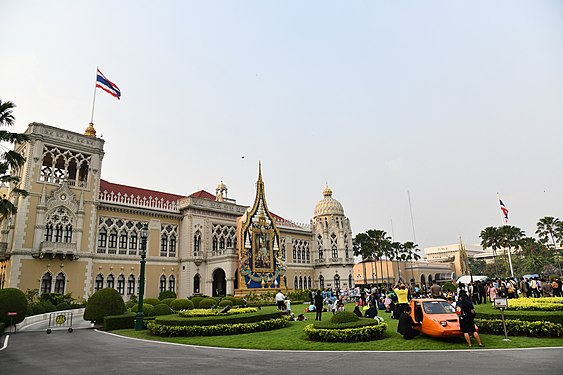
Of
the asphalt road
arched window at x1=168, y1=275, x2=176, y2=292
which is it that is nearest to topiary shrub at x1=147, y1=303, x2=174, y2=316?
the asphalt road

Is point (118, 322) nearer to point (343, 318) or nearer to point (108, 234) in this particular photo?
point (343, 318)

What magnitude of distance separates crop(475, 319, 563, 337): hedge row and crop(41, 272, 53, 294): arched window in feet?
115

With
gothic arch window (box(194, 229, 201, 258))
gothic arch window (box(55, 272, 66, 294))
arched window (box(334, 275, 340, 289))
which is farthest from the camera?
arched window (box(334, 275, 340, 289))

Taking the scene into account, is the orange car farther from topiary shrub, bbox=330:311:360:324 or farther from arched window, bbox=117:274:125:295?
arched window, bbox=117:274:125:295

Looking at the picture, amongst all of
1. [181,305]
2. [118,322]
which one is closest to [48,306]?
[181,305]

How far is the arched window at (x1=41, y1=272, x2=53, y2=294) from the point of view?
109 feet

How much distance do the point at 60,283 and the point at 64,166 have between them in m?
11.9

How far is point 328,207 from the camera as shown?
203 feet

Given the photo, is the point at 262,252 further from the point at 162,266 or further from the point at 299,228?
the point at 299,228

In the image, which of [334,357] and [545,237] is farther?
[545,237]

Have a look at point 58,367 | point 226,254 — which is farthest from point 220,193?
point 58,367

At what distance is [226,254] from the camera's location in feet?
141

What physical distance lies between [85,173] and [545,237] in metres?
79.4

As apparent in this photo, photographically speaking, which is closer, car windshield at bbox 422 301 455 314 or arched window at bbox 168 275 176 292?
car windshield at bbox 422 301 455 314
